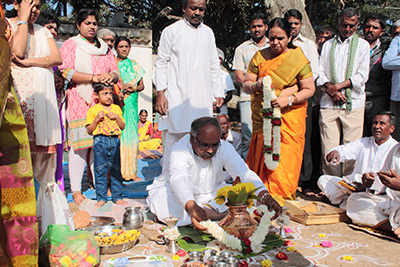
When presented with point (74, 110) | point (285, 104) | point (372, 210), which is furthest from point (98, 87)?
point (372, 210)

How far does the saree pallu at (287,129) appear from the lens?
493 centimetres

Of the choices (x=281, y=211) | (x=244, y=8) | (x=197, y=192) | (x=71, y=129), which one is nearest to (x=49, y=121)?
(x=71, y=129)

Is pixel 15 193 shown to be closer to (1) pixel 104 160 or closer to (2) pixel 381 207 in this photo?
(1) pixel 104 160

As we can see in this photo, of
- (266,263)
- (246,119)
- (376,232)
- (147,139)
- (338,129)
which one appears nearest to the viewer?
(266,263)

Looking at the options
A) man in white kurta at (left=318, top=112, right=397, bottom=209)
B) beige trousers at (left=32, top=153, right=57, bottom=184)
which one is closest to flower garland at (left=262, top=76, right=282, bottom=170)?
man in white kurta at (left=318, top=112, right=397, bottom=209)

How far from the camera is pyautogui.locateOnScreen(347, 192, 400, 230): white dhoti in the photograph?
3842 millimetres

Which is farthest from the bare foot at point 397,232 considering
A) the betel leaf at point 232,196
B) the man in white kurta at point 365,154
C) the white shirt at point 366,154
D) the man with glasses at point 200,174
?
the betel leaf at point 232,196

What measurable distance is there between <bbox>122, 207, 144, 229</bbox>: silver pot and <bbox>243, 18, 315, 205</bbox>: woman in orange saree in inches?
67.7

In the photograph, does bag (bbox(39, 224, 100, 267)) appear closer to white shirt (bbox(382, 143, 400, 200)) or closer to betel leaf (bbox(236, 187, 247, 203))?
betel leaf (bbox(236, 187, 247, 203))

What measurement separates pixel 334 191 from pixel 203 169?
182 cm

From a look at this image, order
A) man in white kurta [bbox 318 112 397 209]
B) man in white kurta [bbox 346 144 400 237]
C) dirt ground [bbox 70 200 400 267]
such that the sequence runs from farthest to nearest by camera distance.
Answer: man in white kurta [bbox 318 112 397 209]
man in white kurta [bbox 346 144 400 237]
dirt ground [bbox 70 200 400 267]

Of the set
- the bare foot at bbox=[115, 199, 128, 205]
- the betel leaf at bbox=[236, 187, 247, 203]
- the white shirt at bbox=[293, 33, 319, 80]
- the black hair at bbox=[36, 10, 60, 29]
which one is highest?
the black hair at bbox=[36, 10, 60, 29]

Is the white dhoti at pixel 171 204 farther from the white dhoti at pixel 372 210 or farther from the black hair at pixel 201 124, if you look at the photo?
the white dhoti at pixel 372 210

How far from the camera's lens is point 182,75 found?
487cm
